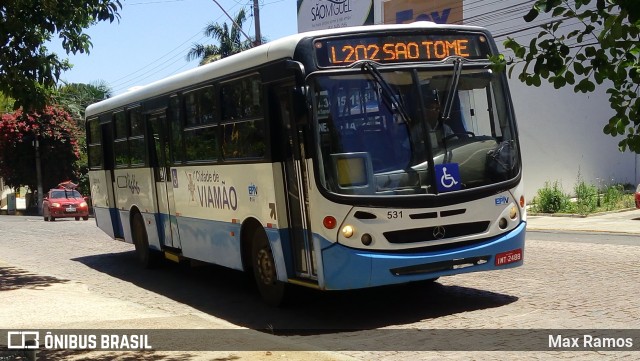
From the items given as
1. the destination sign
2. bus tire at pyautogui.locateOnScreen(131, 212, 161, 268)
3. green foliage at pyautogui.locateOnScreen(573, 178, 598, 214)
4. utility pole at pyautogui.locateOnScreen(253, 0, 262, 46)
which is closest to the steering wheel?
the destination sign

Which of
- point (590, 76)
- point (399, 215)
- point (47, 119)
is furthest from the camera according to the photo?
point (47, 119)

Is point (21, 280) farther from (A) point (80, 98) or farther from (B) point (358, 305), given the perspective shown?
(A) point (80, 98)

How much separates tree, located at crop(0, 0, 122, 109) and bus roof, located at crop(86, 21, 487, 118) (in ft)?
4.35

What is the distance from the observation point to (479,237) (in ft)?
30.6

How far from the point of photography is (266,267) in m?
10.5

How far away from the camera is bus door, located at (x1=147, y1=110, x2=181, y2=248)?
44.2 ft

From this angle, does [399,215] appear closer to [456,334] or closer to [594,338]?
[456,334]

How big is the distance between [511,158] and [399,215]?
5.24ft

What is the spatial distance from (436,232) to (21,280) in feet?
27.5

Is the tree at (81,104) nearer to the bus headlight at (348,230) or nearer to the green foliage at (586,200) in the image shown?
the green foliage at (586,200)

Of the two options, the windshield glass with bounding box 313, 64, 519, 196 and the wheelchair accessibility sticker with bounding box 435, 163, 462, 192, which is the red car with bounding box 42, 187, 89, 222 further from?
the wheelchair accessibility sticker with bounding box 435, 163, 462, 192

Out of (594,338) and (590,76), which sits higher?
(590,76)

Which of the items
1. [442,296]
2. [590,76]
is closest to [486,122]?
[442,296]

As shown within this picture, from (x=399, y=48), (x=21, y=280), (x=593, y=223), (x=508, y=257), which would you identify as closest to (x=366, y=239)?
(x=508, y=257)
